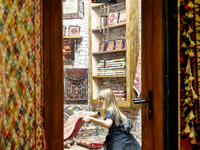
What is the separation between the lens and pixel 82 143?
13.3ft

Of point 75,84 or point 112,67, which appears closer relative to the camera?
point 112,67

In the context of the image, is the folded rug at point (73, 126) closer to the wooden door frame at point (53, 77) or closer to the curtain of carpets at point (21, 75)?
the wooden door frame at point (53, 77)

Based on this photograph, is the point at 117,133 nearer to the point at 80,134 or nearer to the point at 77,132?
the point at 77,132

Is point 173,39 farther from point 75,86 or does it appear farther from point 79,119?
point 75,86

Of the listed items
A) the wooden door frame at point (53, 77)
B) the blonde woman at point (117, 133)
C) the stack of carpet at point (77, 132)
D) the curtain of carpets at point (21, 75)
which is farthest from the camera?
the stack of carpet at point (77, 132)

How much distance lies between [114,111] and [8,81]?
86.5 inches

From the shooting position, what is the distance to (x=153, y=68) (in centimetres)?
166

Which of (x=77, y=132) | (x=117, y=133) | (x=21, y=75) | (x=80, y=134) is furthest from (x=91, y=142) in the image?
(x=21, y=75)

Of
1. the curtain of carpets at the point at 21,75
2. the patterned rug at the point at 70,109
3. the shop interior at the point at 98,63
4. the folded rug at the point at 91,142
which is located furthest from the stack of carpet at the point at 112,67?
the curtain of carpets at the point at 21,75

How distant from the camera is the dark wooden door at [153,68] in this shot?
1.58 metres

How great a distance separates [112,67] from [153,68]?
2480 millimetres

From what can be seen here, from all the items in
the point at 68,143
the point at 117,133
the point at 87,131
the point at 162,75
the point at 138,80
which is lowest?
the point at 68,143

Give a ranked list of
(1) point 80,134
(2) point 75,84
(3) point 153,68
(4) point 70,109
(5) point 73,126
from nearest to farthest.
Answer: (3) point 153,68 < (5) point 73,126 < (1) point 80,134 < (4) point 70,109 < (2) point 75,84

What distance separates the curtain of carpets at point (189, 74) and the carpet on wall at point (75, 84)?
128 inches
